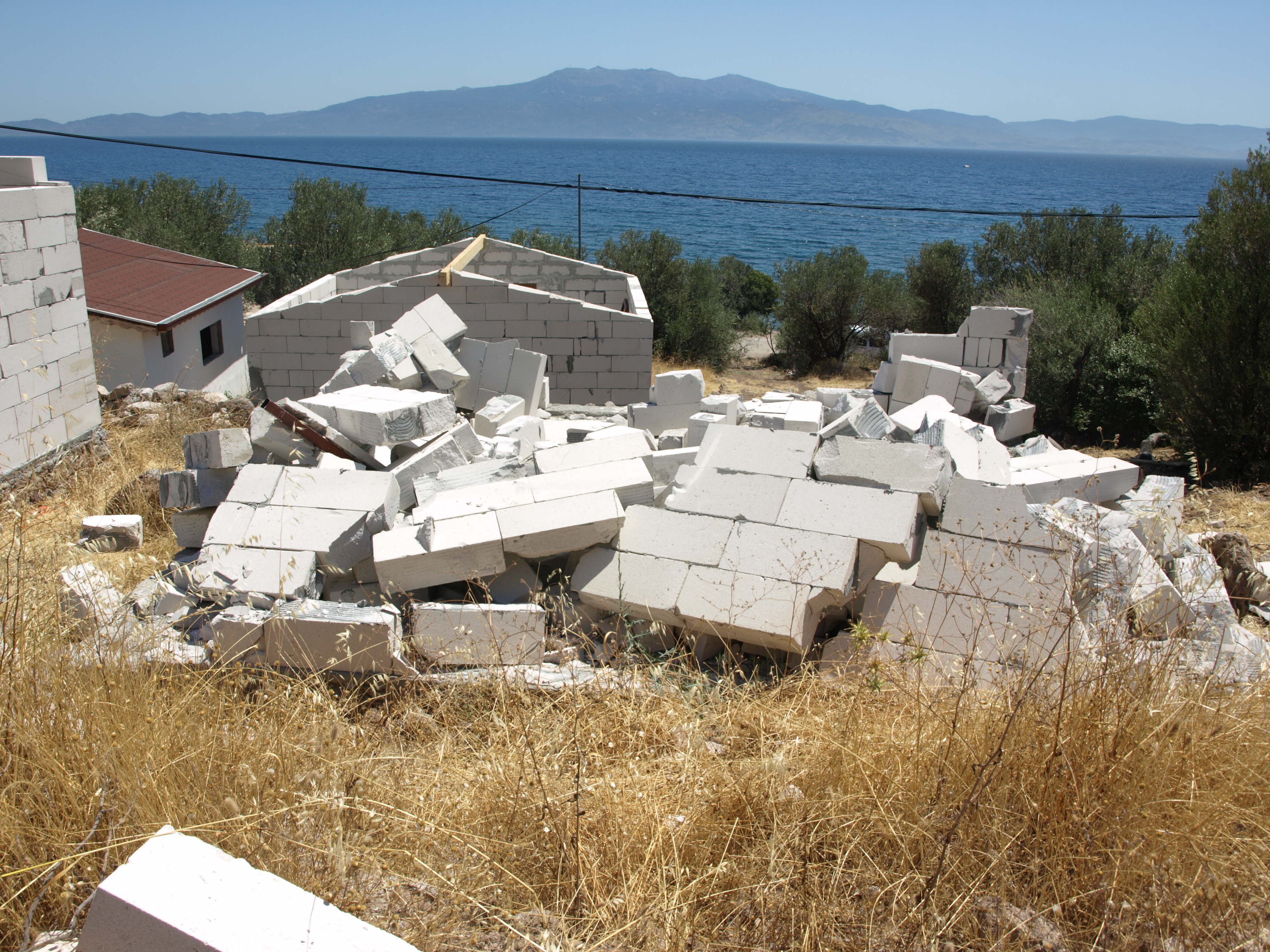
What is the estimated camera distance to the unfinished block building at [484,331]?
13.6m

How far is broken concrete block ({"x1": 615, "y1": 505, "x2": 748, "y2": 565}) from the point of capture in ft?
18.6

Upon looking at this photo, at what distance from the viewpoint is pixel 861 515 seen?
570cm

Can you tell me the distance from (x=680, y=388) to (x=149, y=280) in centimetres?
1441

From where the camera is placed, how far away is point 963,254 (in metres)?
30.2

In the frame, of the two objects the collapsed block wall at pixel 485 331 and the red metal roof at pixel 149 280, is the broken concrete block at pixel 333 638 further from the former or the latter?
the red metal roof at pixel 149 280

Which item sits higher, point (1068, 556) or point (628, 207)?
point (628, 207)

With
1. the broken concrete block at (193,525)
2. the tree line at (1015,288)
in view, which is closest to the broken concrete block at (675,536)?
the broken concrete block at (193,525)

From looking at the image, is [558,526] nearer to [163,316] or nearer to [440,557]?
[440,557]

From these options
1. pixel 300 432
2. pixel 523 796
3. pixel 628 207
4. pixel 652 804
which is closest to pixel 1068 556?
pixel 652 804

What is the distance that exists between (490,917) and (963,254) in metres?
31.9

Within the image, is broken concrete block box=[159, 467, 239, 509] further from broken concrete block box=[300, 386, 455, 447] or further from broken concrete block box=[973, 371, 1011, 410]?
broken concrete block box=[973, 371, 1011, 410]

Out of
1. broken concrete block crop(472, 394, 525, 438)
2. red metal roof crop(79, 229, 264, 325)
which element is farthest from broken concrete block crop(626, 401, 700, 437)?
red metal roof crop(79, 229, 264, 325)

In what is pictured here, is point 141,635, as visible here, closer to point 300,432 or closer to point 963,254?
point 300,432

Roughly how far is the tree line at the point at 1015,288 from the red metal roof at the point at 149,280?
8.61m
